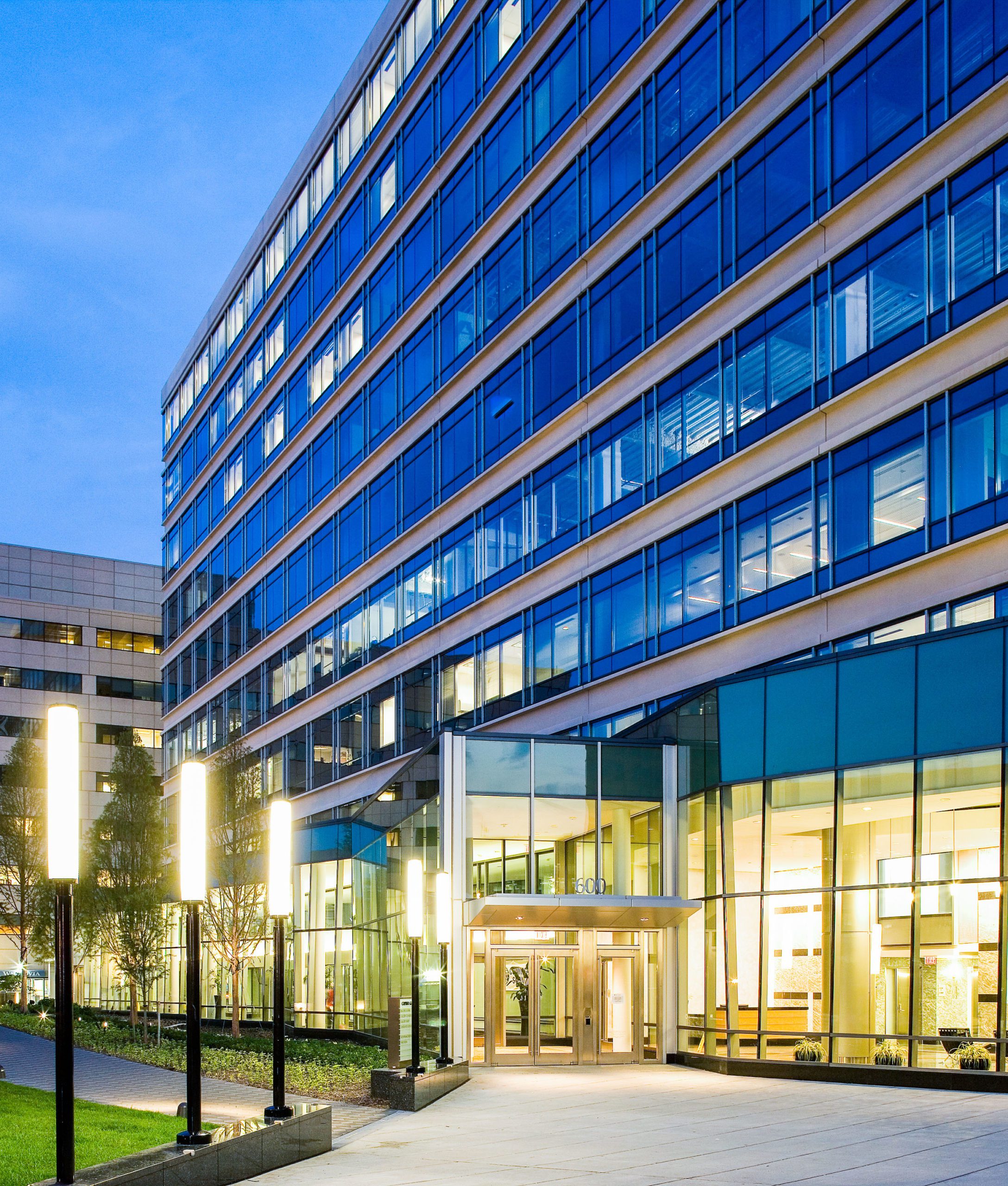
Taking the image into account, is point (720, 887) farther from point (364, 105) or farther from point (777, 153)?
point (364, 105)

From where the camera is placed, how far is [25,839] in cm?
6134

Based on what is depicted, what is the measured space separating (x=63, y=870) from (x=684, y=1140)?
981 cm

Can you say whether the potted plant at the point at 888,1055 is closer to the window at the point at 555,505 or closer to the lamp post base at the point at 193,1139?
the lamp post base at the point at 193,1139

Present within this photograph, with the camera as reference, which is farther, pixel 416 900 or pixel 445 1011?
pixel 445 1011

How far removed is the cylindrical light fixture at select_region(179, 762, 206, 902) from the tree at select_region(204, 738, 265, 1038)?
2924 centimetres

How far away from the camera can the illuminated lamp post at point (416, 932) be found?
23.5 metres

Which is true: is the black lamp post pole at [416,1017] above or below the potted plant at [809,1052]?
above

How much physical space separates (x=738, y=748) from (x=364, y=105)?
37603 mm

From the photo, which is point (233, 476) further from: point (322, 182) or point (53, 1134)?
point (53, 1134)

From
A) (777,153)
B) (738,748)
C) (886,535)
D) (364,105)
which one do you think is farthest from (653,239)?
(364,105)

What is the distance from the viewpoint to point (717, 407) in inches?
1369

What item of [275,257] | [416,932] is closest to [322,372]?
[275,257]

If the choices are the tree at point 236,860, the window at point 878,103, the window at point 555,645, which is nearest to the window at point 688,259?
the window at point 878,103

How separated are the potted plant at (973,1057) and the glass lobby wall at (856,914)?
14cm
